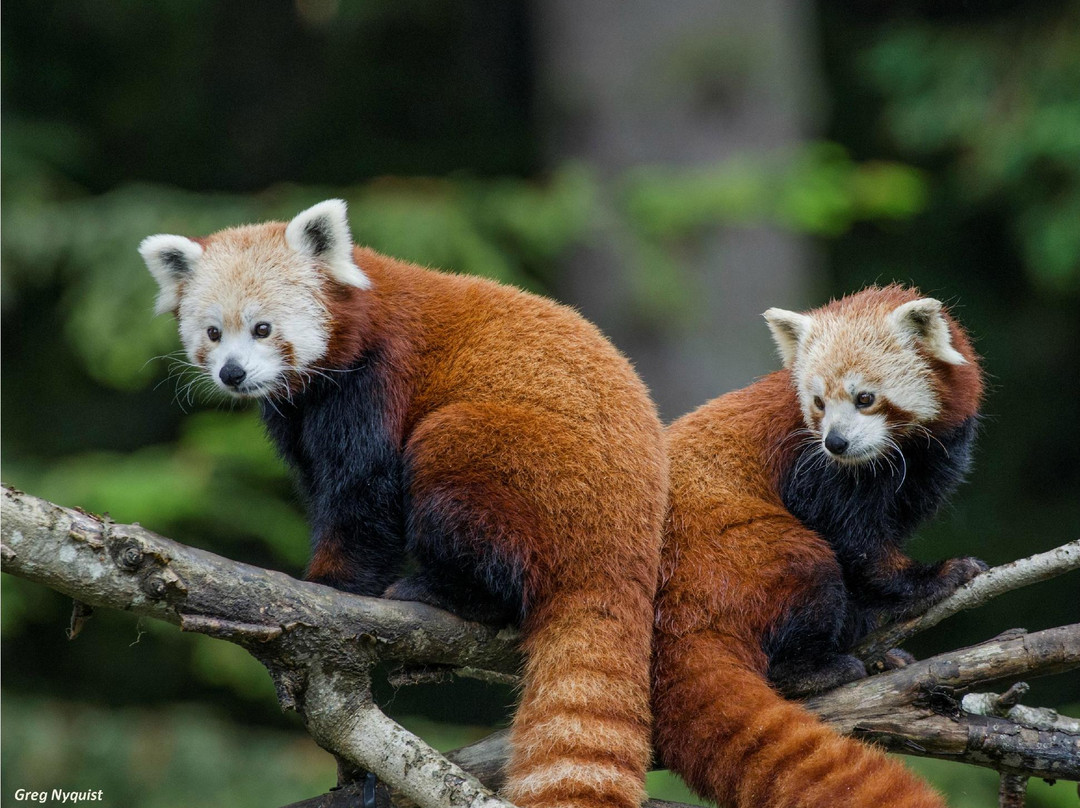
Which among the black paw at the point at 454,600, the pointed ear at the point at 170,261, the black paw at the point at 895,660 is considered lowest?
the black paw at the point at 895,660

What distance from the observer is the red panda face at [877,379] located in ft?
12.7

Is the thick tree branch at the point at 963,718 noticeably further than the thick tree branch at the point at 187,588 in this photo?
Yes

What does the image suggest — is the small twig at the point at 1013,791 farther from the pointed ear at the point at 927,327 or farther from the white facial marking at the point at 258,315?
the white facial marking at the point at 258,315

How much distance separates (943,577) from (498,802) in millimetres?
1742

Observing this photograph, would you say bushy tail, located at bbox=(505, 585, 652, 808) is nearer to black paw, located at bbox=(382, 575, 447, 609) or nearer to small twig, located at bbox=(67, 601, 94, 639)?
black paw, located at bbox=(382, 575, 447, 609)

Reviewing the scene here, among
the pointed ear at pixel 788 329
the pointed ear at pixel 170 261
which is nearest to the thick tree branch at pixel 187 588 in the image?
the pointed ear at pixel 170 261

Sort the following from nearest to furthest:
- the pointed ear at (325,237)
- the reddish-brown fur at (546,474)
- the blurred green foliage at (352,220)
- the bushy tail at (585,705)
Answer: the bushy tail at (585,705) < the reddish-brown fur at (546,474) < the pointed ear at (325,237) < the blurred green foliage at (352,220)

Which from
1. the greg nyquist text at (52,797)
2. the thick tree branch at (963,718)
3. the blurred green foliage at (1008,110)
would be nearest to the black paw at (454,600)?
the thick tree branch at (963,718)

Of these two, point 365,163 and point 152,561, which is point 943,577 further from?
point 365,163

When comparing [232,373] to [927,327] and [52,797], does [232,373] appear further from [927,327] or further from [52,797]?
[52,797]

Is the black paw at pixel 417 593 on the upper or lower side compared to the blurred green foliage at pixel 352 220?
lower

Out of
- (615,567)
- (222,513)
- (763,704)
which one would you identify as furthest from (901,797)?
(222,513)

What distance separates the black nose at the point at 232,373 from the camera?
3924mm

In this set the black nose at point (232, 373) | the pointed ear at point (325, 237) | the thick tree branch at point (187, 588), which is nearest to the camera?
the thick tree branch at point (187, 588)
